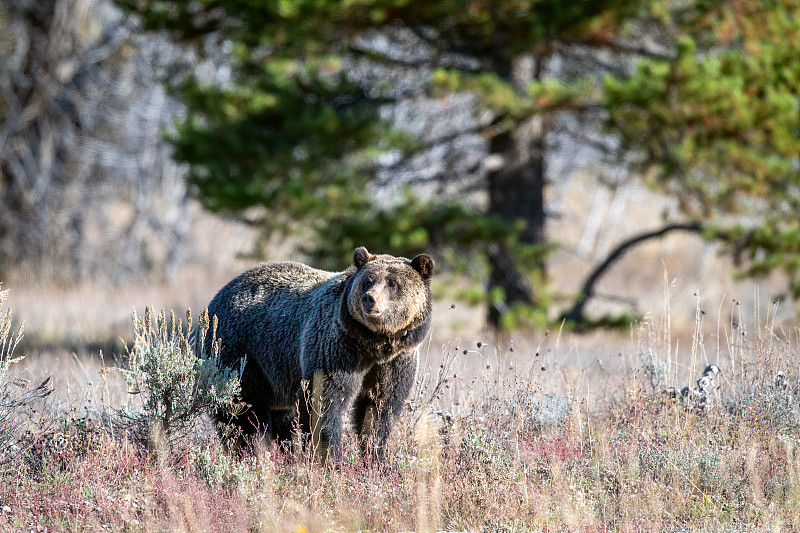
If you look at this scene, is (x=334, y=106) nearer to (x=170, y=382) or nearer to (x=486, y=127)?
(x=486, y=127)

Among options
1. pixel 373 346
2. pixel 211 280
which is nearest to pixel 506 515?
pixel 373 346

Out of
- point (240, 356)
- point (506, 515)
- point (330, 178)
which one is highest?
point (330, 178)

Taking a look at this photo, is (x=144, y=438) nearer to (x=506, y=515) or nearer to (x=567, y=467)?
(x=506, y=515)

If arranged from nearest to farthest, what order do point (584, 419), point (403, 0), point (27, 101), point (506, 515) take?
1. point (506, 515)
2. point (584, 419)
3. point (403, 0)
4. point (27, 101)

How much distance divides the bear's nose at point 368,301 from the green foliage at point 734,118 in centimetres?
581

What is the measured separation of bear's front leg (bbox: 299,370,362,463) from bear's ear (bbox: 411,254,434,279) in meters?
0.76

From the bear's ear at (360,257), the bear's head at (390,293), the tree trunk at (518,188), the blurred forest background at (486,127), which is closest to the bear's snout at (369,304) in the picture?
the bear's head at (390,293)

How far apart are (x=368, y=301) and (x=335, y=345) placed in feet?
1.58

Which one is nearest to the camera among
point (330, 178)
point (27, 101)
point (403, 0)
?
point (403, 0)

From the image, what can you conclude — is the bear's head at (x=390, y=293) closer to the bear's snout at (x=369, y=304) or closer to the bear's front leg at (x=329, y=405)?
the bear's snout at (x=369, y=304)

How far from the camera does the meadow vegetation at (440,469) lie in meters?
4.18

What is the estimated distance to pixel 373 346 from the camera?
16.3 feet

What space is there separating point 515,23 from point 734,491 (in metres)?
7.31

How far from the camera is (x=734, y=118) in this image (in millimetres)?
9523
